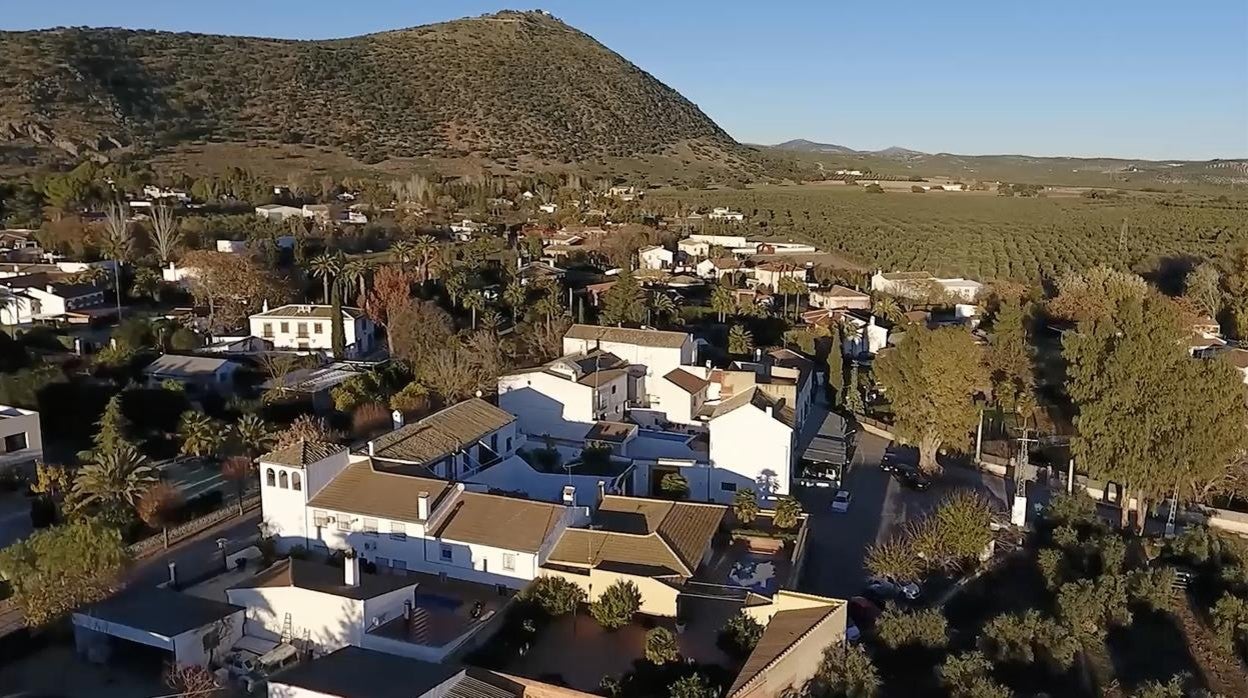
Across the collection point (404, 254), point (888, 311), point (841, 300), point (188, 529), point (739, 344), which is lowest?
point (188, 529)

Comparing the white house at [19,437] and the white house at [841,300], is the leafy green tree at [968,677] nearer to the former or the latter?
the white house at [19,437]

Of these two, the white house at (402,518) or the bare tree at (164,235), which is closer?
the white house at (402,518)

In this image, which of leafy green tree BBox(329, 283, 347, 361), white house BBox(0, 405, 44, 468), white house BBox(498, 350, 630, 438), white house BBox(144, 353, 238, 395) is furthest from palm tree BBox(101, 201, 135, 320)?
white house BBox(498, 350, 630, 438)

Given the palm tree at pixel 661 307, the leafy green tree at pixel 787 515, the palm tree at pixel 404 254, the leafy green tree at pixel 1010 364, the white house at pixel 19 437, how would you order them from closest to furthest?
1. the leafy green tree at pixel 787 515
2. the white house at pixel 19 437
3. the leafy green tree at pixel 1010 364
4. the palm tree at pixel 661 307
5. the palm tree at pixel 404 254

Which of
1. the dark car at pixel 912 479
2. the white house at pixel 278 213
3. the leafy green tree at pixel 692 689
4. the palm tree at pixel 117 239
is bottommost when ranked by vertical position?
the dark car at pixel 912 479

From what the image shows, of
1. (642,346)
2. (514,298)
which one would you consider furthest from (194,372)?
(642,346)

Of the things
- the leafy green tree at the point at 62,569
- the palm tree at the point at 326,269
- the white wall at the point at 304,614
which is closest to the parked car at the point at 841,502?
the white wall at the point at 304,614

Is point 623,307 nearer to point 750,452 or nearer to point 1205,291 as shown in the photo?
point 750,452
